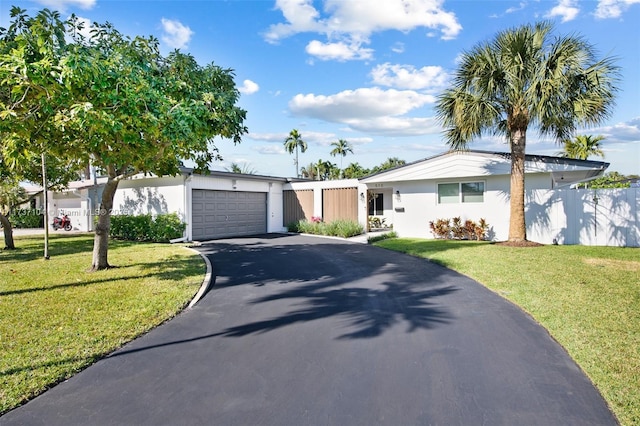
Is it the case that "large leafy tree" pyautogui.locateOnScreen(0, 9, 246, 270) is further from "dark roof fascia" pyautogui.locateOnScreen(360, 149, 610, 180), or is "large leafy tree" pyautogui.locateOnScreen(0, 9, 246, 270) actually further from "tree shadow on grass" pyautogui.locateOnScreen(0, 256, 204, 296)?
"dark roof fascia" pyautogui.locateOnScreen(360, 149, 610, 180)

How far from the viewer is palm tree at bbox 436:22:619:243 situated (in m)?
10.2

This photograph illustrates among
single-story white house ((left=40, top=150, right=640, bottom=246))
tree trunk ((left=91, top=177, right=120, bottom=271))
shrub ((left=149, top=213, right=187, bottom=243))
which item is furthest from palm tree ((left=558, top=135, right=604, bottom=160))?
tree trunk ((left=91, top=177, right=120, bottom=271))

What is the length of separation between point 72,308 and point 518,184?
490 inches

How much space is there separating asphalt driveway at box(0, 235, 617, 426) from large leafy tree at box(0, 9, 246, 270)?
127 inches

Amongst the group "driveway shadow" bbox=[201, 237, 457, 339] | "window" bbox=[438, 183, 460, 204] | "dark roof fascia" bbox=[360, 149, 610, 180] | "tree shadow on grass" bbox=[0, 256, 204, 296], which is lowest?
"driveway shadow" bbox=[201, 237, 457, 339]

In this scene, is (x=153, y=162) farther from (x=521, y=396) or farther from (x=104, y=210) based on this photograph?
(x=521, y=396)

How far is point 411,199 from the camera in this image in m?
15.9

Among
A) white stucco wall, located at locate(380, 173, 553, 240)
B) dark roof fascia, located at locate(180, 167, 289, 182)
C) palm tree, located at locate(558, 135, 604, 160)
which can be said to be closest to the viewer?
white stucco wall, located at locate(380, 173, 553, 240)

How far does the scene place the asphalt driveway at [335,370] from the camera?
286cm

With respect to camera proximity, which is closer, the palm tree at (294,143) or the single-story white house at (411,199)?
the single-story white house at (411,199)

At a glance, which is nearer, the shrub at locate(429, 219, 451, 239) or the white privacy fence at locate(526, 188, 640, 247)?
the white privacy fence at locate(526, 188, 640, 247)

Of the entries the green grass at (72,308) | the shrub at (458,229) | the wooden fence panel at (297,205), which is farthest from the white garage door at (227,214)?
the shrub at (458,229)

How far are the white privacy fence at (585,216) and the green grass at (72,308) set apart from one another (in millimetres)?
11988

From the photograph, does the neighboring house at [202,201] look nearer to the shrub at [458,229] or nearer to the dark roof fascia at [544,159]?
the dark roof fascia at [544,159]
